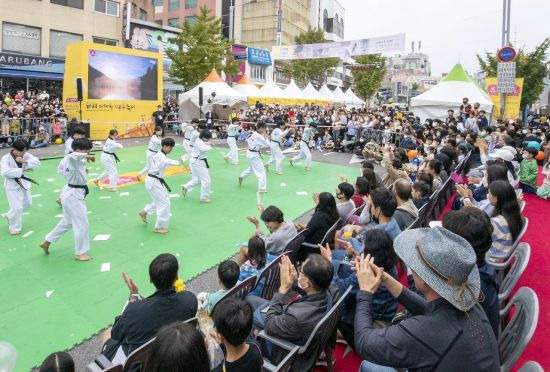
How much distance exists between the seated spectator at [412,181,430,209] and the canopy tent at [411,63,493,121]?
11.9 m

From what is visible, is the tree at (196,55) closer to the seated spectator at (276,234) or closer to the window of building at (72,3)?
the window of building at (72,3)

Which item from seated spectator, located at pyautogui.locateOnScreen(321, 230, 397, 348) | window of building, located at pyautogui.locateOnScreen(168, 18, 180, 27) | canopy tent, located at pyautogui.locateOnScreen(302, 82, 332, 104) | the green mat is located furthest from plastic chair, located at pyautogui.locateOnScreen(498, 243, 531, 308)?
window of building, located at pyautogui.locateOnScreen(168, 18, 180, 27)

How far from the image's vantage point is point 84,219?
20.4ft

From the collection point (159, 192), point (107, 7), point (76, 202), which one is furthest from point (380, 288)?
point (107, 7)

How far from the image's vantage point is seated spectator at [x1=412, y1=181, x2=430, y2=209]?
598 cm

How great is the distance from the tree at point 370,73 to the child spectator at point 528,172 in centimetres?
3597

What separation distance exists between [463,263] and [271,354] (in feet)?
A: 5.92

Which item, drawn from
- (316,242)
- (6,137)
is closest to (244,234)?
(316,242)

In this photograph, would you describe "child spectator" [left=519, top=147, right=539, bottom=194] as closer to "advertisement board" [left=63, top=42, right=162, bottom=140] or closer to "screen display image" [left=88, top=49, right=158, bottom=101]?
"advertisement board" [left=63, top=42, right=162, bottom=140]

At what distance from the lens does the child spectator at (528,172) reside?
9184 mm

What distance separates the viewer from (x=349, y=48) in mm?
26188

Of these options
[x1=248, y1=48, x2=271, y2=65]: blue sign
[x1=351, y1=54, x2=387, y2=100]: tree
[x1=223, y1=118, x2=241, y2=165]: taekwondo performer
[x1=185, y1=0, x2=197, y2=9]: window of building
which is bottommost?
[x1=223, y1=118, x2=241, y2=165]: taekwondo performer

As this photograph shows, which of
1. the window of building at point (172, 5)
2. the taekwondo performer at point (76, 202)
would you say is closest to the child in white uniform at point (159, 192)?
the taekwondo performer at point (76, 202)

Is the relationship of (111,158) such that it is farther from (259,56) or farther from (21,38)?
(259,56)
